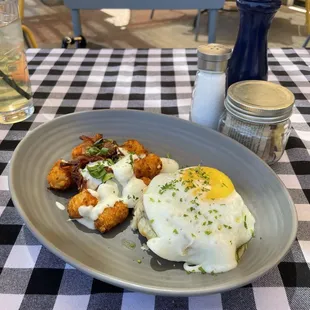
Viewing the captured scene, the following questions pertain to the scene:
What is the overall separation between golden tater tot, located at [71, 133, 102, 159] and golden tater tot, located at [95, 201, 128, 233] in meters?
0.17

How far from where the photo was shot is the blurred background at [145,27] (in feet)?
11.1

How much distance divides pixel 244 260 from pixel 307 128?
1.80ft

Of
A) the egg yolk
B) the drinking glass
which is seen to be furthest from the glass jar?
the drinking glass

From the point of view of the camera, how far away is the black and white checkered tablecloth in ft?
1.77

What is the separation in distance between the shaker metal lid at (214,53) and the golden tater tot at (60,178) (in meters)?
0.36

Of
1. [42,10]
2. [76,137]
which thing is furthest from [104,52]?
[42,10]

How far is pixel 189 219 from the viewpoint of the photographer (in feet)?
1.84

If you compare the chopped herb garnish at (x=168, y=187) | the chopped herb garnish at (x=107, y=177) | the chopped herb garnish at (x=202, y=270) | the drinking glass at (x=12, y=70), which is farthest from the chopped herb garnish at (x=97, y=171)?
the drinking glass at (x=12, y=70)

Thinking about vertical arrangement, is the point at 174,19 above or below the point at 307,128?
below

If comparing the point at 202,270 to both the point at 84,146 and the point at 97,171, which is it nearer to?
the point at 97,171

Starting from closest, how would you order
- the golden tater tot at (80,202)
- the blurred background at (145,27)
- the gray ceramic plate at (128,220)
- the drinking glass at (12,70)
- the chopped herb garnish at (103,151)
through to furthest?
the gray ceramic plate at (128,220) → the golden tater tot at (80,202) → the chopped herb garnish at (103,151) → the drinking glass at (12,70) → the blurred background at (145,27)

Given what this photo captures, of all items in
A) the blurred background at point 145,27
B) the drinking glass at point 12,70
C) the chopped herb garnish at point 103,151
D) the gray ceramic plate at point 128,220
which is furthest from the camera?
the blurred background at point 145,27

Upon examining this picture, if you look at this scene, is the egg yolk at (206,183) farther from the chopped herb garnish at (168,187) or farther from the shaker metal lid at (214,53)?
the shaker metal lid at (214,53)

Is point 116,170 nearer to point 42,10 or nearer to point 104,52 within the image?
point 104,52
